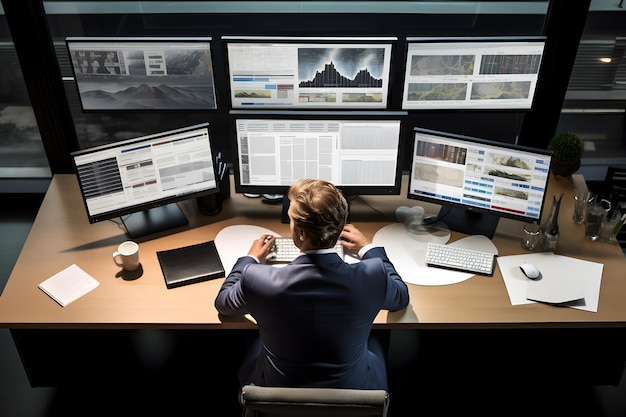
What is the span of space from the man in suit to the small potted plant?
4.68 feet

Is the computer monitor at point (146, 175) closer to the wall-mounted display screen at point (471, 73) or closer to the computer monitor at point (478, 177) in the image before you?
the computer monitor at point (478, 177)

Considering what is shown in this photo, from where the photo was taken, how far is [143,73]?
9.29 feet

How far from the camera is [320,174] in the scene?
103 inches

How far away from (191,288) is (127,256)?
28cm

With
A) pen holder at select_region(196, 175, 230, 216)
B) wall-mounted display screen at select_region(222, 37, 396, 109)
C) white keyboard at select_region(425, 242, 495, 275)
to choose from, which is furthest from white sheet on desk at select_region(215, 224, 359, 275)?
wall-mounted display screen at select_region(222, 37, 396, 109)

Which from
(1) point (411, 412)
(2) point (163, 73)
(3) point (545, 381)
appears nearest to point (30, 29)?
(2) point (163, 73)

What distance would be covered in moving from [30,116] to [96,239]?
217cm

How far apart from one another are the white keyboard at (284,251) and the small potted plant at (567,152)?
4.14 feet

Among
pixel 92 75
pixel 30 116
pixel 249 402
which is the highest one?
pixel 92 75

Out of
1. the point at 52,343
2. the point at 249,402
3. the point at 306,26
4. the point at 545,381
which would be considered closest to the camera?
the point at 249,402

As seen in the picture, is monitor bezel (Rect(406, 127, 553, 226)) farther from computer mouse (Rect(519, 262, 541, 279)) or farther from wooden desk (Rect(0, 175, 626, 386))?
computer mouse (Rect(519, 262, 541, 279))

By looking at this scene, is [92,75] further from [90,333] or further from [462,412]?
[462,412]

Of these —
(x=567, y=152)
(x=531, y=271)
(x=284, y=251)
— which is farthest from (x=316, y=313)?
(x=567, y=152)

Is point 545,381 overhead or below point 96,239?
below
